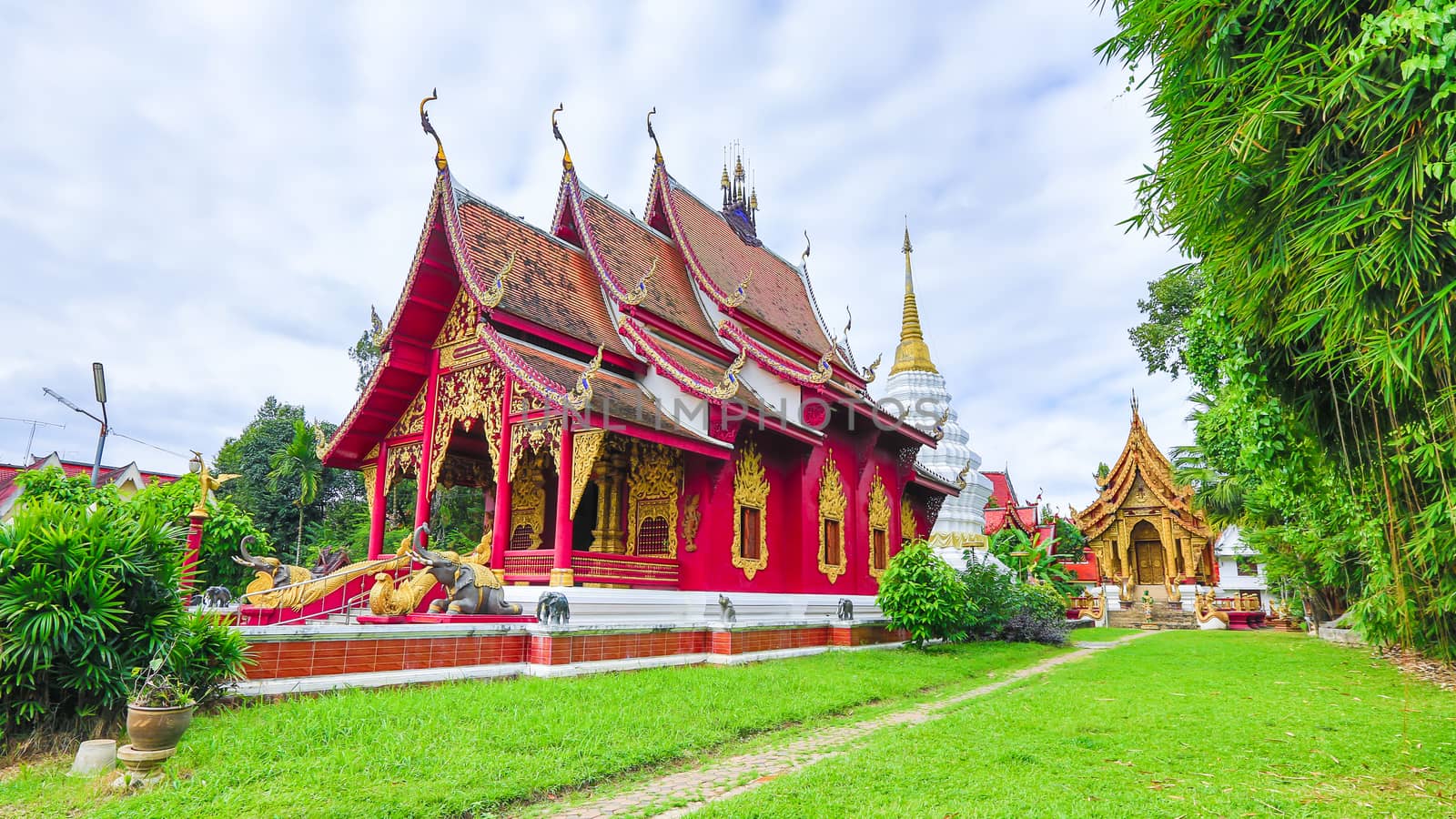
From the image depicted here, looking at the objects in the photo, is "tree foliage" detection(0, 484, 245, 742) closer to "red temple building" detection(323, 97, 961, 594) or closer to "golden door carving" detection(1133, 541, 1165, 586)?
"red temple building" detection(323, 97, 961, 594)

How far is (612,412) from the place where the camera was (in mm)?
8406

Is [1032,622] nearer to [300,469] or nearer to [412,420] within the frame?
[412,420]

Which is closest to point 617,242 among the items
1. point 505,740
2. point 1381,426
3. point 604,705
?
point 604,705

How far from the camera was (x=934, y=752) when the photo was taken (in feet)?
16.0

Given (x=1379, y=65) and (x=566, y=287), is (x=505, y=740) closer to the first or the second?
(x=1379, y=65)

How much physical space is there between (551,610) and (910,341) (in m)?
18.3

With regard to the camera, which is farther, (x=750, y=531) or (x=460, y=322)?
(x=750, y=531)

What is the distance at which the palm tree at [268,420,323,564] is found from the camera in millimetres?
24109

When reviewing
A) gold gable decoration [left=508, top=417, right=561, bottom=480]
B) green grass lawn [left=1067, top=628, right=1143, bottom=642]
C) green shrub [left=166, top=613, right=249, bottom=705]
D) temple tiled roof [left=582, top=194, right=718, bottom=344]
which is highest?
temple tiled roof [left=582, top=194, right=718, bottom=344]

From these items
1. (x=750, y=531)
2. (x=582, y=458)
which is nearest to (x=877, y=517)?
(x=750, y=531)

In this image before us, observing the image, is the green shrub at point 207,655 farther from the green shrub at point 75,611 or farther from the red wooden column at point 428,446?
the red wooden column at point 428,446

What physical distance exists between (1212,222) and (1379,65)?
0.93 m

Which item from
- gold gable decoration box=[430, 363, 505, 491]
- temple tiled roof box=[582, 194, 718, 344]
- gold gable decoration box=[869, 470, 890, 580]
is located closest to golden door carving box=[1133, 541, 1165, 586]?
gold gable decoration box=[869, 470, 890, 580]

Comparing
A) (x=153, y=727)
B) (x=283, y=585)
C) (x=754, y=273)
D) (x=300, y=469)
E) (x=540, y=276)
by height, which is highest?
(x=754, y=273)
